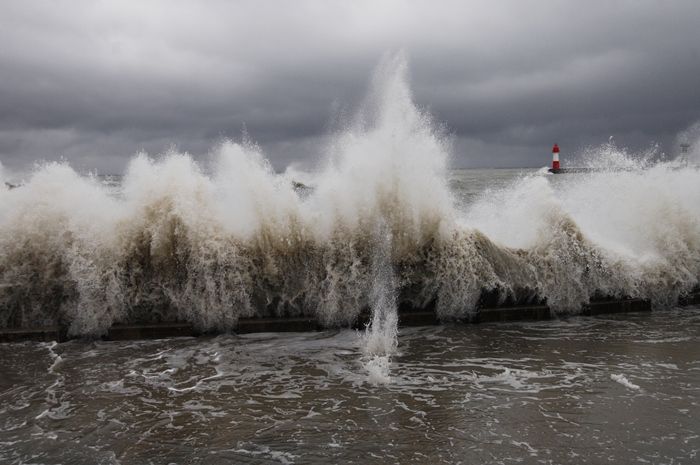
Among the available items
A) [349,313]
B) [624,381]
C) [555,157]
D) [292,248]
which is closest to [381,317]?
[349,313]

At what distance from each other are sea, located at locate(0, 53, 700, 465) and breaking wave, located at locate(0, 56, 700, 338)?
0.09 feet

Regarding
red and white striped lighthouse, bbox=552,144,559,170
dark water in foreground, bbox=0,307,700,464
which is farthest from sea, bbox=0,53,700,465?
red and white striped lighthouse, bbox=552,144,559,170

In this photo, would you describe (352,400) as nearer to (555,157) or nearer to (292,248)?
(292,248)

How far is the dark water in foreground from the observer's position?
3516 millimetres

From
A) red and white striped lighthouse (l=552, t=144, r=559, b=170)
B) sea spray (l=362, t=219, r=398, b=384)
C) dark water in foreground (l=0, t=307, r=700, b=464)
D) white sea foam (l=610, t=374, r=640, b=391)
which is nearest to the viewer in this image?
dark water in foreground (l=0, t=307, r=700, b=464)

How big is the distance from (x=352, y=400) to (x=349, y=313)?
256 cm

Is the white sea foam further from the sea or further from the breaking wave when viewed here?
the breaking wave

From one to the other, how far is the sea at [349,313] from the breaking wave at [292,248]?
1.1 inches

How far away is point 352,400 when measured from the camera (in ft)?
14.3

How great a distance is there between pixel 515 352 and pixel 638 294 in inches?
A: 130

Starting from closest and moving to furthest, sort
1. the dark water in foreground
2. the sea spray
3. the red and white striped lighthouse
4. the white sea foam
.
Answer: the dark water in foreground < the white sea foam < the sea spray < the red and white striped lighthouse

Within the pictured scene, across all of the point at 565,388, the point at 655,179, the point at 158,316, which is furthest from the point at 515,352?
the point at 655,179

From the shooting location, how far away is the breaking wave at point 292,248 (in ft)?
22.4

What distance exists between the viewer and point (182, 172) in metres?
7.82
